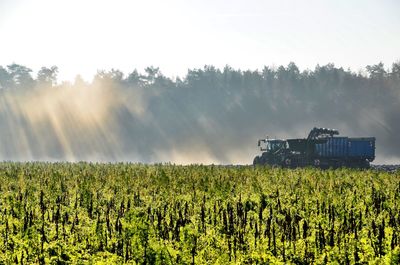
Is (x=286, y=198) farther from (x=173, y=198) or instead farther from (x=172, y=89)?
(x=172, y=89)

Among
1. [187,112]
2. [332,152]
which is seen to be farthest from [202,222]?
[187,112]

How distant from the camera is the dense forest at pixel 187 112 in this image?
123 m

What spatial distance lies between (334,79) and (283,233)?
132463 mm

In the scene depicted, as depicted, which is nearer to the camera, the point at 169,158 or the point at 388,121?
the point at 169,158

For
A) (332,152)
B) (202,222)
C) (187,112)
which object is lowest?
(202,222)

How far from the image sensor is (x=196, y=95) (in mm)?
140750

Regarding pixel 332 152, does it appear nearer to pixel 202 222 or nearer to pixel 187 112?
pixel 202 222

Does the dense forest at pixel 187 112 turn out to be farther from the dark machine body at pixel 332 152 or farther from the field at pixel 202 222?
the field at pixel 202 222

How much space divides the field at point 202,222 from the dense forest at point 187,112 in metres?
88.3

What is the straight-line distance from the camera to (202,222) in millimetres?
14047

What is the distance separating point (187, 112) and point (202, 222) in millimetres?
121930

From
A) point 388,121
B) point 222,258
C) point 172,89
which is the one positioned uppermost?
point 172,89

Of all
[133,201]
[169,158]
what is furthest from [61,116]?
[133,201]

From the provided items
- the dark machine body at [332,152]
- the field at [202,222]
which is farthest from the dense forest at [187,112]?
the field at [202,222]
